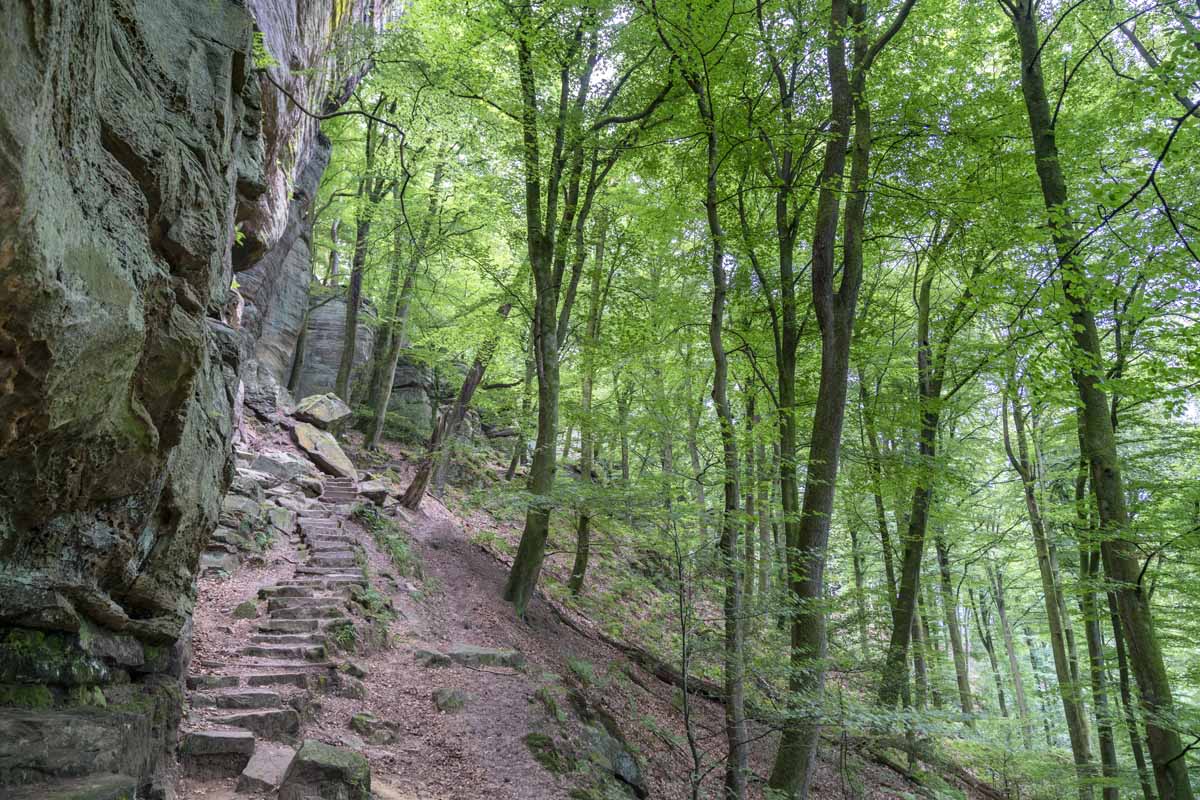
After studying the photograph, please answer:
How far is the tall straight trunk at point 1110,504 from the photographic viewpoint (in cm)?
593

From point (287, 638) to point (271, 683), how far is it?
1.06 metres

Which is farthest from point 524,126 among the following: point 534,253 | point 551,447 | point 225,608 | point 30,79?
point 30,79

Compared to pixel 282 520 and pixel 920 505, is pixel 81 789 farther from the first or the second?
pixel 920 505

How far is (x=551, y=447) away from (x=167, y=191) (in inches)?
280

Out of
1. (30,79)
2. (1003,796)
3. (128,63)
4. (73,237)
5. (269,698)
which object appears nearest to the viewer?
(30,79)

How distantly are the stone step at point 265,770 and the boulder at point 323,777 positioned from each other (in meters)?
0.12

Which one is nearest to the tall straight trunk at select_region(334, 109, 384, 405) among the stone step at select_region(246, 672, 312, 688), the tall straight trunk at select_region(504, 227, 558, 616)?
the tall straight trunk at select_region(504, 227, 558, 616)

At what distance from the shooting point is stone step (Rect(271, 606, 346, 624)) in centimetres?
730

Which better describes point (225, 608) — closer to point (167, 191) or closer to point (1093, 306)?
point (167, 191)

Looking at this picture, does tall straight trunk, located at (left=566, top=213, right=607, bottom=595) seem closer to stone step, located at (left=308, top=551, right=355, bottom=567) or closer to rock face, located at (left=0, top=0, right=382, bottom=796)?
stone step, located at (left=308, top=551, right=355, bottom=567)

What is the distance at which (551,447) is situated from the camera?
10281mm

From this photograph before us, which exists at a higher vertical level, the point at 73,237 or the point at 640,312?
the point at 640,312

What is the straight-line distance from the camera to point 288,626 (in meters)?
7.03

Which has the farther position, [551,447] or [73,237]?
[551,447]
